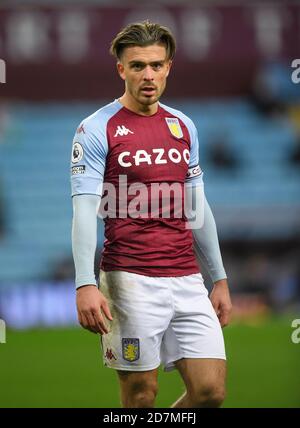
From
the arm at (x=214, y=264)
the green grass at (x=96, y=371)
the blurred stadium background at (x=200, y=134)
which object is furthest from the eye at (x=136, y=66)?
the blurred stadium background at (x=200, y=134)

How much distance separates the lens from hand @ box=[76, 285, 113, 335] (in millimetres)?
4098

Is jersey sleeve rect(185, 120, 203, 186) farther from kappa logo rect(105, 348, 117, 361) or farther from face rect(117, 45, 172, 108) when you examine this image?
kappa logo rect(105, 348, 117, 361)

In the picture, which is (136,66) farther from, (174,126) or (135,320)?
(135,320)

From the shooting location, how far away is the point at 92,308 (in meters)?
4.09

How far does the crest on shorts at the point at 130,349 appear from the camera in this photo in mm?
4324

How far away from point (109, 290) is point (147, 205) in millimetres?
418

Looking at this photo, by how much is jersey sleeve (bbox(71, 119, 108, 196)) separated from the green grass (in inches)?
124

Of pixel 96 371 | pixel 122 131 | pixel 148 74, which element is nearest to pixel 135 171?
pixel 122 131

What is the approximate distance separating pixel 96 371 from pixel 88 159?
5.32m

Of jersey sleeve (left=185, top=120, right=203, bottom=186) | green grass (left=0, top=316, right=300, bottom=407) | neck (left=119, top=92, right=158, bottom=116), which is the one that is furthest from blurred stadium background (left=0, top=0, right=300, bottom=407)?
neck (left=119, top=92, right=158, bottom=116)

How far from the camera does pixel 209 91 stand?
60.5 feet

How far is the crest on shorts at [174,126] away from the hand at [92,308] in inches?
33.8

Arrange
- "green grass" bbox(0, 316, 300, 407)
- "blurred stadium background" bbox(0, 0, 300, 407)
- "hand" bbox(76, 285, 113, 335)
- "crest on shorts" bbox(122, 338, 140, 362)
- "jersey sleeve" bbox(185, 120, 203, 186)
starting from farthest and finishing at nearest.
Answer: "blurred stadium background" bbox(0, 0, 300, 407) → "green grass" bbox(0, 316, 300, 407) → "jersey sleeve" bbox(185, 120, 203, 186) → "crest on shorts" bbox(122, 338, 140, 362) → "hand" bbox(76, 285, 113, 335)

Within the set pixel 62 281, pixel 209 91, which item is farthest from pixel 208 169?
pixel 62 281
